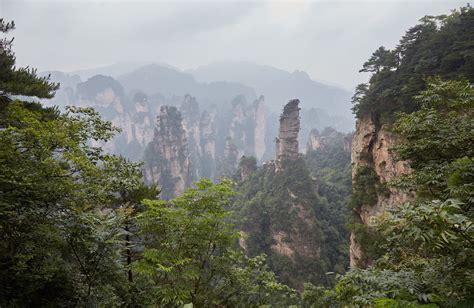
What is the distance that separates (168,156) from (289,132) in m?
35.2

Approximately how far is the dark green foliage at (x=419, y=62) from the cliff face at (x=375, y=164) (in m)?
1.12

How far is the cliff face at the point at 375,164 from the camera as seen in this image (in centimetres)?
1667

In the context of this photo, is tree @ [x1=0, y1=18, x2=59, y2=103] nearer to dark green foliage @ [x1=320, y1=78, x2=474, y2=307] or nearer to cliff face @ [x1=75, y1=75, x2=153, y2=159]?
dark green foliage @ [x1=320, y1=78, x2=474, y2=307]

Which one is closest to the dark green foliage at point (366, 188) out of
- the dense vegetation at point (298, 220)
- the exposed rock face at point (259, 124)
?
the dense vegetation at point (298, 220)

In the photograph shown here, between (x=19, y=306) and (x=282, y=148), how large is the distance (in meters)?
41.1

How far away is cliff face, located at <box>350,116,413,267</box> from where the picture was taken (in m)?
16.7

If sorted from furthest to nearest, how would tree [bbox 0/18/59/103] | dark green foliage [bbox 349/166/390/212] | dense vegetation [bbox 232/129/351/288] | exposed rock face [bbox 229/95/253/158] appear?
1. exposed rock face [bbox 229/95/253/158]
2. dense vegetation [bbox 232/129/351/288]
3. dark green foliage [bbox 349/166/390/212]
4. tree [bbox 0/18/59/103]

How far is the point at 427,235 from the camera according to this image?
229 cm

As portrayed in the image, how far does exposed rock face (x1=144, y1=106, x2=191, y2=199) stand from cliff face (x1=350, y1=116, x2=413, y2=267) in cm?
5243

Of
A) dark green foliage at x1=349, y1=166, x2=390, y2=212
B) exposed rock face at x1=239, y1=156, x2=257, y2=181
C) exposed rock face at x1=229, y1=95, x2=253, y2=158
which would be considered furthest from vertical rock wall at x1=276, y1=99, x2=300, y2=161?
exposed rock face at x1=229, y1=95, x2=253, y2=158

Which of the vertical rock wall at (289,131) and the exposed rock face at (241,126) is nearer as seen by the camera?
the vertical rock wall at (289,131)

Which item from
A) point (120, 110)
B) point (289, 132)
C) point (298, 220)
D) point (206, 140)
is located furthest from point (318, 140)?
point (120, 110)

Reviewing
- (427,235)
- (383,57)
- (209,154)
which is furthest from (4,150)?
(209,154)

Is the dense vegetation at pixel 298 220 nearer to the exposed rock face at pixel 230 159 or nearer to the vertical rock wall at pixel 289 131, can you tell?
the vertical rock wall at pixel 289 131
